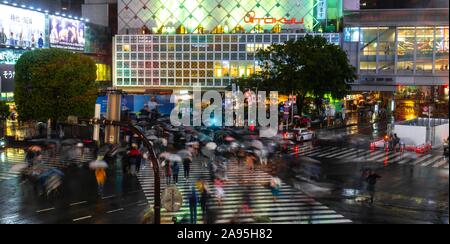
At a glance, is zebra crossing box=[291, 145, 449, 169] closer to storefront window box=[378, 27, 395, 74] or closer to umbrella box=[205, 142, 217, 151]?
umbrella box=[205, 142, 217, 151]

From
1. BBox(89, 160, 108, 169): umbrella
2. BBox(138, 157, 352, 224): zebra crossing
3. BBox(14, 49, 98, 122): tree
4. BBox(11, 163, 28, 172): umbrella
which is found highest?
BBox(14, 49, 98, 122): tree

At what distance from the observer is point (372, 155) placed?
37406 mm

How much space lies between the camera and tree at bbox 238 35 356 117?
57.5m

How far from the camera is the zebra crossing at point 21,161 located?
29641 mm

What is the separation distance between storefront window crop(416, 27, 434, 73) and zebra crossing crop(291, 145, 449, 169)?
3953 centimetres

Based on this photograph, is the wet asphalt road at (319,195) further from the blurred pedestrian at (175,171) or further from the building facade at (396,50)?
the building facade at (396,50)

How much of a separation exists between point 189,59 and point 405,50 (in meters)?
31.8

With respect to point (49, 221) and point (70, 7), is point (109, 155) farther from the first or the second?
point (70, 7)

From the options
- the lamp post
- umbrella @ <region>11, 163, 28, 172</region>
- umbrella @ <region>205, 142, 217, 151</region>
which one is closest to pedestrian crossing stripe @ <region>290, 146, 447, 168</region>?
umbrella @ <region>205, 142, 217, 151</region>

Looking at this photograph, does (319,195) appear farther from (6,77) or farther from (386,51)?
(386,51)

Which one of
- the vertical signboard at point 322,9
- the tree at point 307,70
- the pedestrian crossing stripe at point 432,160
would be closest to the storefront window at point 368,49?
the vertical signboard at point 322,9

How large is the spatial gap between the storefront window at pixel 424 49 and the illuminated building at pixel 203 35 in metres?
11.7
